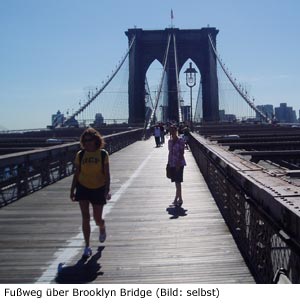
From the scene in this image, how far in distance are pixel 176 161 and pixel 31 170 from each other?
218 inches

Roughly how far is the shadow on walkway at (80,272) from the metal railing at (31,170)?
4.45 meters

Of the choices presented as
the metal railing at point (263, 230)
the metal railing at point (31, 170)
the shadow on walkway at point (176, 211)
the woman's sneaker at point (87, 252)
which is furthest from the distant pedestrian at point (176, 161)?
the woman's sneaker at point (87, 252)

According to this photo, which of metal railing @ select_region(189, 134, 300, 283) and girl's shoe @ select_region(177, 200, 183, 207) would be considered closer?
metal railing @ select_region(189, 134, 300, 283)

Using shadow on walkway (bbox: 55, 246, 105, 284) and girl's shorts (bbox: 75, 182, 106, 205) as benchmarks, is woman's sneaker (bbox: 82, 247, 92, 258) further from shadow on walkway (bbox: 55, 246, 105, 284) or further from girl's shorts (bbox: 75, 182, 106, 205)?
girl's shorts (bbox: 75, 182, 106, 205)

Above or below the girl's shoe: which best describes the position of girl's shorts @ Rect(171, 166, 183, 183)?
above

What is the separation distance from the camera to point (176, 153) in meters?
9.20

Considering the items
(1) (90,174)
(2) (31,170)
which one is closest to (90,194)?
(1) (90,174)

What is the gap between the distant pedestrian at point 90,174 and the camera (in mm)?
5586

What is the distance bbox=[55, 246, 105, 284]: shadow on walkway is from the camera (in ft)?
15.9

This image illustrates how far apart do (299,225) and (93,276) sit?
7.85ft

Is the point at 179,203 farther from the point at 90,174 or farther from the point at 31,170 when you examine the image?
the point at 31,170

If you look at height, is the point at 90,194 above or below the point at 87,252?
above

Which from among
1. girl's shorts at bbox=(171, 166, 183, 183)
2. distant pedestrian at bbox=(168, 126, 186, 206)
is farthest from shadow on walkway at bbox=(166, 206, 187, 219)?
girl's shorts at bbox=(171, 166, 183, 183)
